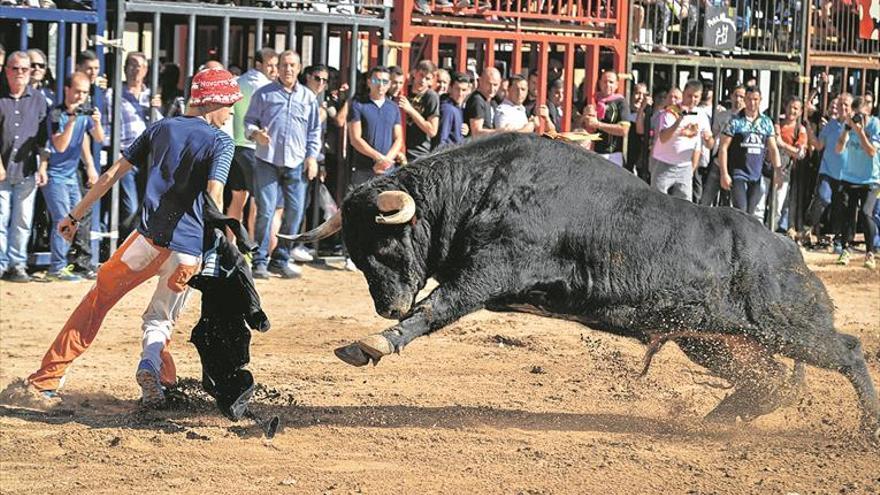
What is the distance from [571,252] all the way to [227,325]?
6.33ft

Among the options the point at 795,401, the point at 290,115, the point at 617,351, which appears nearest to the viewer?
the point at 795,401

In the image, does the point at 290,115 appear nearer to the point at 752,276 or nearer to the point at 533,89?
the point at 533,89

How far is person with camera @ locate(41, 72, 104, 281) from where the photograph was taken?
12.3 metres

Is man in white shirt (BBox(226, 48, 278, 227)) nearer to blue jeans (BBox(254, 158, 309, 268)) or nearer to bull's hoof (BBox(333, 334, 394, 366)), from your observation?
blue jeans (BBox(254, 158, 309, 268))

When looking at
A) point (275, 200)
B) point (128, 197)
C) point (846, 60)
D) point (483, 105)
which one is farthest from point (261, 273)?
point (846, 60)

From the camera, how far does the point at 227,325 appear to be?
313 inches

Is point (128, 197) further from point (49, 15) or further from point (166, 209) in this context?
point (166, 209)

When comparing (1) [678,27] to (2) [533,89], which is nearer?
(2) [533,89]

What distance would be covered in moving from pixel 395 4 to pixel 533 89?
6.24 feet

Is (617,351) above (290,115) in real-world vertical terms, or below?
below

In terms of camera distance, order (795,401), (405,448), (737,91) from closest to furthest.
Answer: (405,448), (795,401), (737,91)

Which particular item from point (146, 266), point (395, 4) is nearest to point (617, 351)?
point (146, 266)

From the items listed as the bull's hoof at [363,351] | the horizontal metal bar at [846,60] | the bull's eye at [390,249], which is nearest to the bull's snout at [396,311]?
the bull's eye at [390,249]

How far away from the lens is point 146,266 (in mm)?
8000
